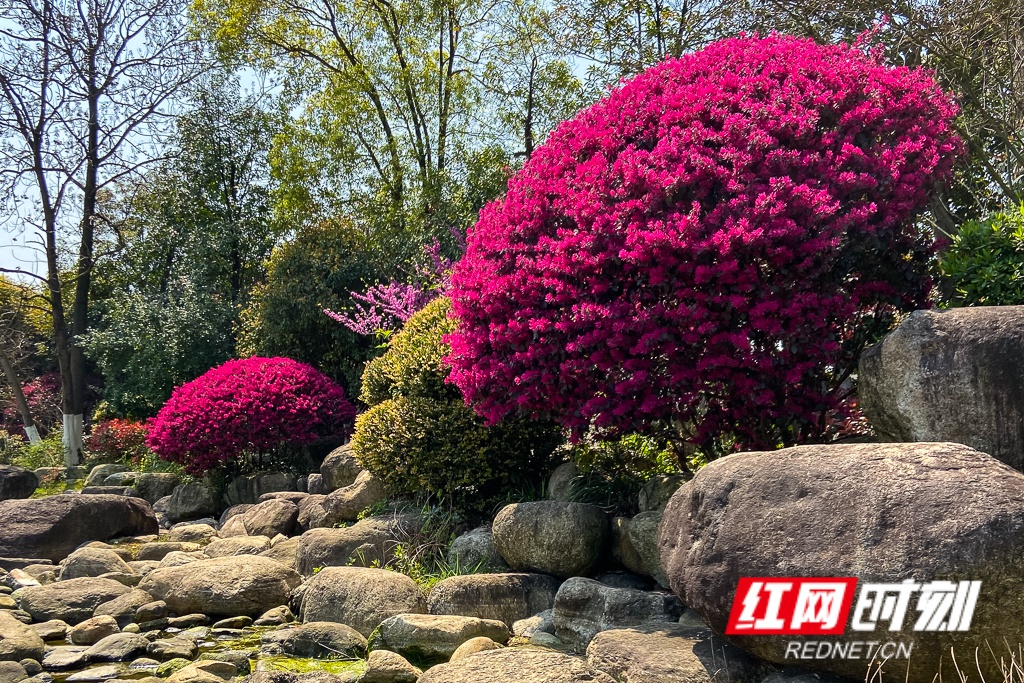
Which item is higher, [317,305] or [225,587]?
[317,305]

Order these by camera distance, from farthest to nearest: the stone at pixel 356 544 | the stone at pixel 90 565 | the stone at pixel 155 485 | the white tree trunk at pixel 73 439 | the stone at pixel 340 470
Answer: the white tree trunk at pixel 73 439 < the stone at pixel 155 485 < the stone at pixel 340 470 < the stone at pixel 90 565 < the stone at pixel 356 544

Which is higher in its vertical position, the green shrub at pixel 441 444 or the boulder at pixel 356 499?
the green shrub at pixel 441 444

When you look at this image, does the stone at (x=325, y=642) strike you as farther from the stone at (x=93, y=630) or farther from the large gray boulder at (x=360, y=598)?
the stone at (x=93, y=630)

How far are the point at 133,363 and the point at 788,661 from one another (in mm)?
17329

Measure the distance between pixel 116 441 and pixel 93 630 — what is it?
11364mm

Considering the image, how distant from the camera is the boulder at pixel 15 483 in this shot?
14.6 meters

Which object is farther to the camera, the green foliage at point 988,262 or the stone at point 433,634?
the stone at point 433,634

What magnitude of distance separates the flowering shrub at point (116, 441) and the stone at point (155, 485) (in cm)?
282

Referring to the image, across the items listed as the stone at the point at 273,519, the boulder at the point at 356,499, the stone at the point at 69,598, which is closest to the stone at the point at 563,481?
the boulder at the point at 356,499

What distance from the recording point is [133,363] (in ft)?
62.1

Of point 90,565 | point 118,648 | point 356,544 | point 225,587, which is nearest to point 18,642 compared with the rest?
point 118,648

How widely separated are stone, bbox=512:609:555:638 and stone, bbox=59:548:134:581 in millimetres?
4469

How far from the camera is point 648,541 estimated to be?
6.28 meters

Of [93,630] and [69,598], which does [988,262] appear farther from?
[69,598]
